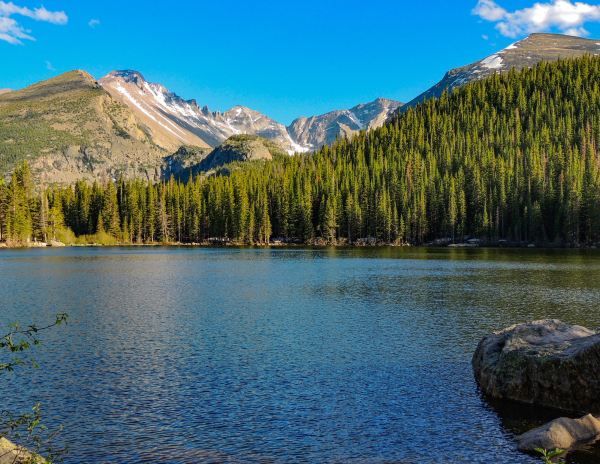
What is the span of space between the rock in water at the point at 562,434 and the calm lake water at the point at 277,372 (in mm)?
555

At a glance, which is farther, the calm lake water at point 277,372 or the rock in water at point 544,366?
the rock in water at point 544,366

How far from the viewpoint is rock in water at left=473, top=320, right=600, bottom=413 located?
2191cm

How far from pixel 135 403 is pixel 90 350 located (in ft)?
37.7

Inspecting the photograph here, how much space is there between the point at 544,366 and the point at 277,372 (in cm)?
1338

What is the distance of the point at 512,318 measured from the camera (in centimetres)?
4381

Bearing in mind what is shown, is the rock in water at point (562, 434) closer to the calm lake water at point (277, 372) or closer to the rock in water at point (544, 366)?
the calm lake water at point (277, 372)

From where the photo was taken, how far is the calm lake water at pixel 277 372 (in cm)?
1936

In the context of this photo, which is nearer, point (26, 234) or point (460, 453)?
point (460, 453)

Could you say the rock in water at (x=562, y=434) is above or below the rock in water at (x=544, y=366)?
below

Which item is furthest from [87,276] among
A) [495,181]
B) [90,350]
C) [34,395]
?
[495,181]

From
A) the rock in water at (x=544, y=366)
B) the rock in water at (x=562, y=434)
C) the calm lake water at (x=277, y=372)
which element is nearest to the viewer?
the rock in water at (x=562, y=434)

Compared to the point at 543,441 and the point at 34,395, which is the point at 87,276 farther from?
the point at 543,441

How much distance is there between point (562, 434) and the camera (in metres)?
18.8

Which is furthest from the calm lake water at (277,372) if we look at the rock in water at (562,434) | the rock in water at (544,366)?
the rock in water at (544,366)
